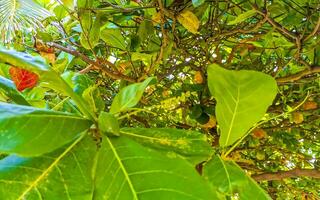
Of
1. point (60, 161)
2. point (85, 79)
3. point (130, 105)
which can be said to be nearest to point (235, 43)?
point (85, 79)

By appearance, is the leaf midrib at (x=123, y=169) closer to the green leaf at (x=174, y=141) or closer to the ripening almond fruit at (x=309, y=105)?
the green leaf at (x=174, y=141)

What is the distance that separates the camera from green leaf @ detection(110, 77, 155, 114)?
53 cm

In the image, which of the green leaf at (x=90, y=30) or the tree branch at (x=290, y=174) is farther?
the tree branch at (x=290, y=174)

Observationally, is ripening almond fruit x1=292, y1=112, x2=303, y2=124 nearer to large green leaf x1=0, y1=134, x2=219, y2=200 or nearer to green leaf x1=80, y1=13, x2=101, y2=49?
green leaf x1=80, y1=13, x2=101, y2=49

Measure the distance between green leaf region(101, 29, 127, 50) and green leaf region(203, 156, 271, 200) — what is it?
740 millimetres

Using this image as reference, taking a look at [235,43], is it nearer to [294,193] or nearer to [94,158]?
[94,158]

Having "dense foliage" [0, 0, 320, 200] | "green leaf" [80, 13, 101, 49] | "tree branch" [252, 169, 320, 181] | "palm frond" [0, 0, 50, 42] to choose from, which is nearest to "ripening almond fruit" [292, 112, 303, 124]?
"dense foliage" [0, 0, 320, 200]

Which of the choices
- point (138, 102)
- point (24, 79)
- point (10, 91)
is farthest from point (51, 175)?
point (138, 102)

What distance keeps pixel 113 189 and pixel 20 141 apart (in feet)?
0.31

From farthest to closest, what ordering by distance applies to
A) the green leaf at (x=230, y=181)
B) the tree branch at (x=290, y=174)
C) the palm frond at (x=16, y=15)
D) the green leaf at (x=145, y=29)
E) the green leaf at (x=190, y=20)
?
1. the tree branch at (x=290, y=174)
2. the green leaf at (x=145, y=29)
3. the green leaf at (x=190, y=20)
4. the palm frond at (x=16, y=15)
5. the green leaf at (x=230, y=181)

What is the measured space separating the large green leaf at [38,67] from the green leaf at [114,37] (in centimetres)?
75

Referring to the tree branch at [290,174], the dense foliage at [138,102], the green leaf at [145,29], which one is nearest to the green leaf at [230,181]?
the dense foliage at [138,102]

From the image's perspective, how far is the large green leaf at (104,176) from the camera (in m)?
0.41

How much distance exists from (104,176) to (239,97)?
18 cm
